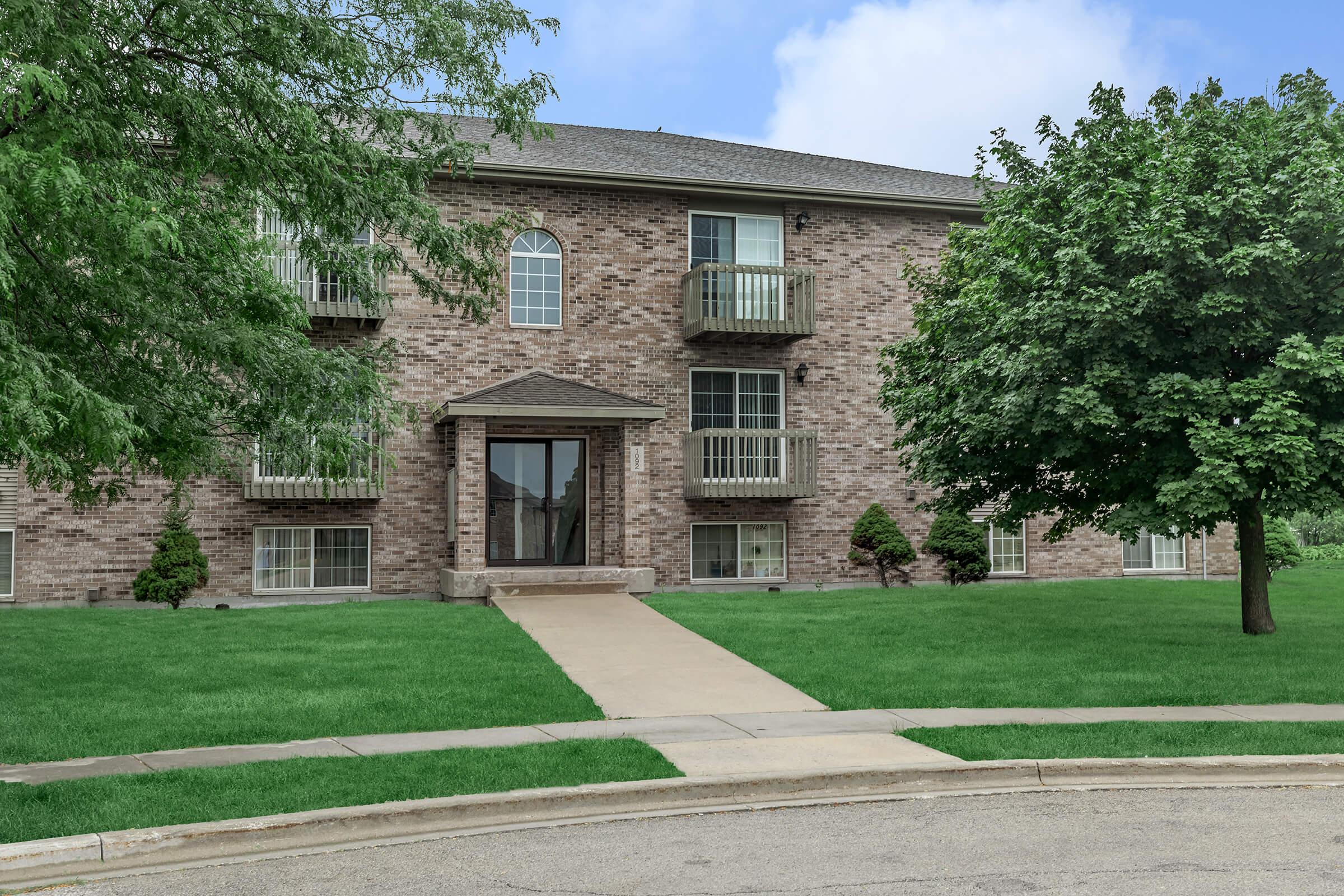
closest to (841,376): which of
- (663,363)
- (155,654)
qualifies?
(663,363)

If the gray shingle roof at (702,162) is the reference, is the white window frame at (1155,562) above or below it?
below

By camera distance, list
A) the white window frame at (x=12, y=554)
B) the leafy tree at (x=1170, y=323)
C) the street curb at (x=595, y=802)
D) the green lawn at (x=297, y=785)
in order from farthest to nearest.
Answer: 1. the white window frame at (x=12, y=554)
2. the leafy tree at (x=1170, y=323)
3. the green lawn at (x=297, y=785)
4. the street curb at (x=595, y=802)

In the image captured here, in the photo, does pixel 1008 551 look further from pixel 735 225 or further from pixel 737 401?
pixel 735 225

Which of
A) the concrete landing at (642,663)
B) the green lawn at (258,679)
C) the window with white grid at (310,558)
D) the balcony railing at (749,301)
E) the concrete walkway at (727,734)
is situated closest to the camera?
the concrete walkway at (727,734)

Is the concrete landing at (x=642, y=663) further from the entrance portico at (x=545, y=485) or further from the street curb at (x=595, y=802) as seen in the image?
the street curb at (x=595, y=802)

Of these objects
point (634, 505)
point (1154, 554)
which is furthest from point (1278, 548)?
point (634, 505)

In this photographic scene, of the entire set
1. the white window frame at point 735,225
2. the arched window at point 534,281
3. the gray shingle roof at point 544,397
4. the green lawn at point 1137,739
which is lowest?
the green lawn at point 1137,739

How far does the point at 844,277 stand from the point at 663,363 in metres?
4.00

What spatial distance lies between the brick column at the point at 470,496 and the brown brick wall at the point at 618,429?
0.03 metres

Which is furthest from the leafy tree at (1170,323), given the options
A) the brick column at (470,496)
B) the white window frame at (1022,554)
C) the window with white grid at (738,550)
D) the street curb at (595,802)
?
the white window frame at (1022,554)

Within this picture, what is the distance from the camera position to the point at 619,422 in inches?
767

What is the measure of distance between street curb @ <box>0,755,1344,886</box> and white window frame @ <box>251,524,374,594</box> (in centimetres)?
1317

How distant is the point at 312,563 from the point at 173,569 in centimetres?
231

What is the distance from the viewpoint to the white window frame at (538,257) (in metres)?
20.4
